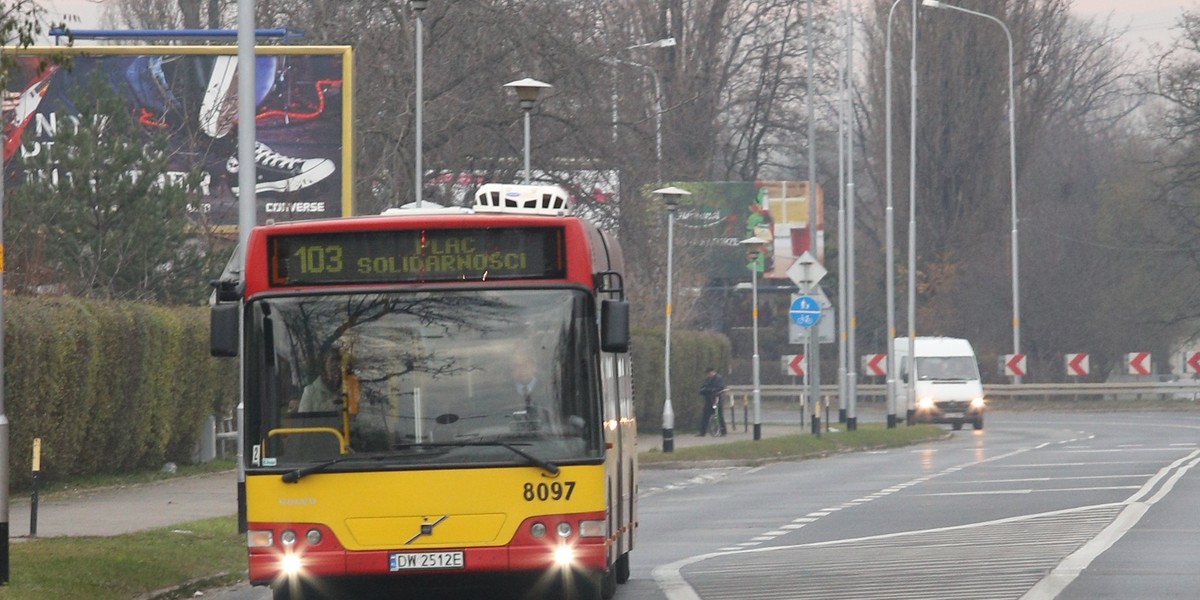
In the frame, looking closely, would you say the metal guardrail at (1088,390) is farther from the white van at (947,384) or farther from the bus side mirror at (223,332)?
the bus side mirror at (223,332)

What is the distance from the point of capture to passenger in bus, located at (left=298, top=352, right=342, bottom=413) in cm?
1230

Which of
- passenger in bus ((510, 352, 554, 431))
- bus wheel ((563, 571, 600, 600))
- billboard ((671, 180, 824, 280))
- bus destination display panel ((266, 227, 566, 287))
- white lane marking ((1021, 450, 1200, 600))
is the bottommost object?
white lane marking ((1021, 450, 1200, 600))

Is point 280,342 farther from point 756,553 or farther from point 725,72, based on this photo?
point 725,72

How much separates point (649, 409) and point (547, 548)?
35.1 meters

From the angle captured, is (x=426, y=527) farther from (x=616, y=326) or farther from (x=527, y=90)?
(x=527, y=90)

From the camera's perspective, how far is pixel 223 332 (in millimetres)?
11961

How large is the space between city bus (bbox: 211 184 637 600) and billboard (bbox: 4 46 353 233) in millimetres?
20312

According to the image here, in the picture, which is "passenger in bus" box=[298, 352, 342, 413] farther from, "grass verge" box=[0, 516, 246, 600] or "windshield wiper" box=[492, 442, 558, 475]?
"grass verge" box=[0, 516, 246, 600]

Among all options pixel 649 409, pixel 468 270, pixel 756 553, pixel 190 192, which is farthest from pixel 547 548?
pixel 649 409

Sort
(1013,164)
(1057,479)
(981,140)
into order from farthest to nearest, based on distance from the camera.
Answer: (981,140) < (1013,164) < (1057,479)

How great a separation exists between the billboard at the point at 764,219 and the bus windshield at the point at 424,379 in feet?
183

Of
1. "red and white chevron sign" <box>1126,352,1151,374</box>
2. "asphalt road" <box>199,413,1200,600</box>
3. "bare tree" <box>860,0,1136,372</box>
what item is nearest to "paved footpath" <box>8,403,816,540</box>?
"asphalt road" <box>199,413,1200,600</box>

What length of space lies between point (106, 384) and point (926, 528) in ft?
36.3

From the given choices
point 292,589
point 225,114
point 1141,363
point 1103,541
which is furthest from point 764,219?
point 292,589
